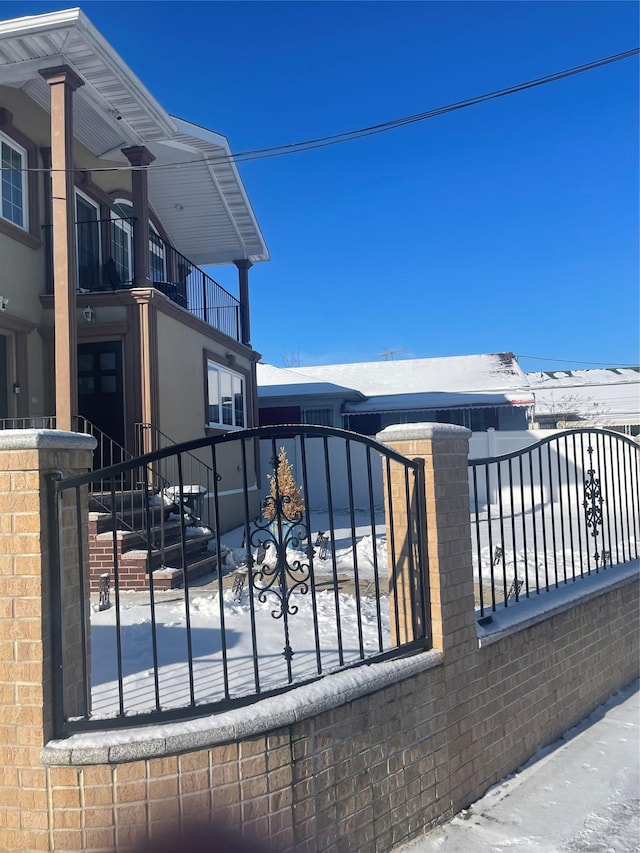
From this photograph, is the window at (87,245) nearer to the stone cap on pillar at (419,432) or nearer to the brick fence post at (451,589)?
the stone cap on pillar at (419,432)

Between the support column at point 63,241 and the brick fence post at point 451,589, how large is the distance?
5.28 metres

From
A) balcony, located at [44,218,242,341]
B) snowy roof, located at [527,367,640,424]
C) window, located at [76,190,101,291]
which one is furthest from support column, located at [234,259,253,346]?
snowy roof, located at [527,367,640,424]

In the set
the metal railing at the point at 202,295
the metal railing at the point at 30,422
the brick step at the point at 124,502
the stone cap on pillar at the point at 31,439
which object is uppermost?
the metal railing at the point at 202,295

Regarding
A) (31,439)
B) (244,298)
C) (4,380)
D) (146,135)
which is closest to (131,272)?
(146,135)

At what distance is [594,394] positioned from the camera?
29.4 meters

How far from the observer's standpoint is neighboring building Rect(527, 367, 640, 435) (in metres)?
25.8

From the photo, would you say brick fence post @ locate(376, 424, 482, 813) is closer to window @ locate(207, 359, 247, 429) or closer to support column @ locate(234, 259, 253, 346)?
window @ locate(207, 359, 247, 429)

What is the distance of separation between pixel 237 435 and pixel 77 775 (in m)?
1.51

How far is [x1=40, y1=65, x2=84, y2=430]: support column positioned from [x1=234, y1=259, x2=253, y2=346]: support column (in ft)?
21.7

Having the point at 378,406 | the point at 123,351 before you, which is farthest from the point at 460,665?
the point at 378,406

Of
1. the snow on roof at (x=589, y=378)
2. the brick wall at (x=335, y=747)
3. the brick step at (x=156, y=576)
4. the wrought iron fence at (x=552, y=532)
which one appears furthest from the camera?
the snow on roof at (x=589, y=378)

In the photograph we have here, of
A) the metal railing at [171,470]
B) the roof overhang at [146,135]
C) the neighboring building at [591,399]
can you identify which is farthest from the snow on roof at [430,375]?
the metal railing at [171,470]

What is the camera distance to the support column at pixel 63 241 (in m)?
7.73

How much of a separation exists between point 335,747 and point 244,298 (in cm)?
1251
